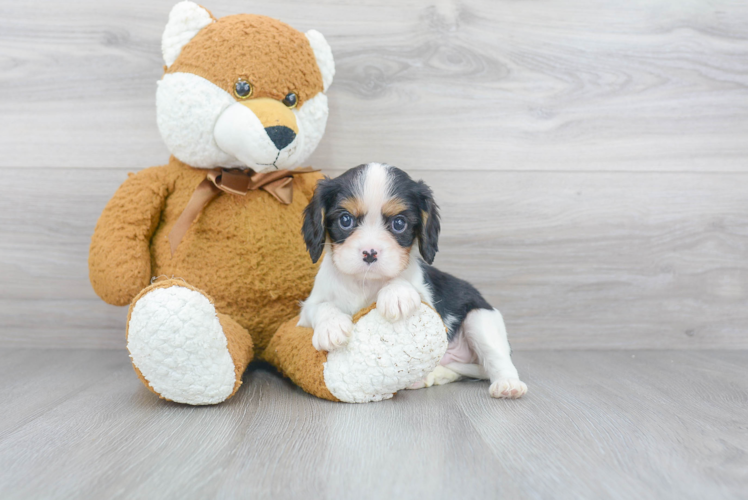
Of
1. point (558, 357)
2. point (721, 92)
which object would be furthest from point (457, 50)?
point (558, 357)

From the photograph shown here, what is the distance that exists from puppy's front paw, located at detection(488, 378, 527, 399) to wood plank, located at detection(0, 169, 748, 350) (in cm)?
64

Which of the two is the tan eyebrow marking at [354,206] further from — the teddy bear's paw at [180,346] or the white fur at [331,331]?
the teddy bear's paw at [180,346]

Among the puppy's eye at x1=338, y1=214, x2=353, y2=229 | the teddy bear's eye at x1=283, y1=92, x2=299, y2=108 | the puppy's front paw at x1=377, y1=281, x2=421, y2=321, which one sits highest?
the teddy bear's eye at x1=283, y1=92, x2=299, y2=108

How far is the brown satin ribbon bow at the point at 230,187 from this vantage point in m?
1.51

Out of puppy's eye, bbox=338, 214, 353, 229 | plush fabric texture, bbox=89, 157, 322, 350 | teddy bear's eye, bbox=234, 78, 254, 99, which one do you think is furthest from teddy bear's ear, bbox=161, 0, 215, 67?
puppy's eye, bbox=338, 214, 353, 229

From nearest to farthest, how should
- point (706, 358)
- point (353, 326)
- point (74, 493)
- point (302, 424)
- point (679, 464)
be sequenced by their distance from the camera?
1. point (74, 493)
2. point (679, 464)
3. point (302, 424)
4. point (353, 326)
5. point (706, 358)

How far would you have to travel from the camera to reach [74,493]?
859 millimetres

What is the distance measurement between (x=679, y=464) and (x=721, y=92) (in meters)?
1.56

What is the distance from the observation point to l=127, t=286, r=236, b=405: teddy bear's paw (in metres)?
1.16

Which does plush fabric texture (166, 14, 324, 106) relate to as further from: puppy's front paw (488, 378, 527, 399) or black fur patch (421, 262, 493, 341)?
puppy's front paw (488, 378, 527, 399)

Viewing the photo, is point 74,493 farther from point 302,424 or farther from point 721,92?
point 721,92

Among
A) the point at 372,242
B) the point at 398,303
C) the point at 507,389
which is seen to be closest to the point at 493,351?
the point at 507,389

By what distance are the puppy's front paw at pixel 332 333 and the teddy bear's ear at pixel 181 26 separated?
851 mm

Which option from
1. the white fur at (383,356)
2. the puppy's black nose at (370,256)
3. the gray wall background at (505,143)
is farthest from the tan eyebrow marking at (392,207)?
the gray wall background at (505,143)
